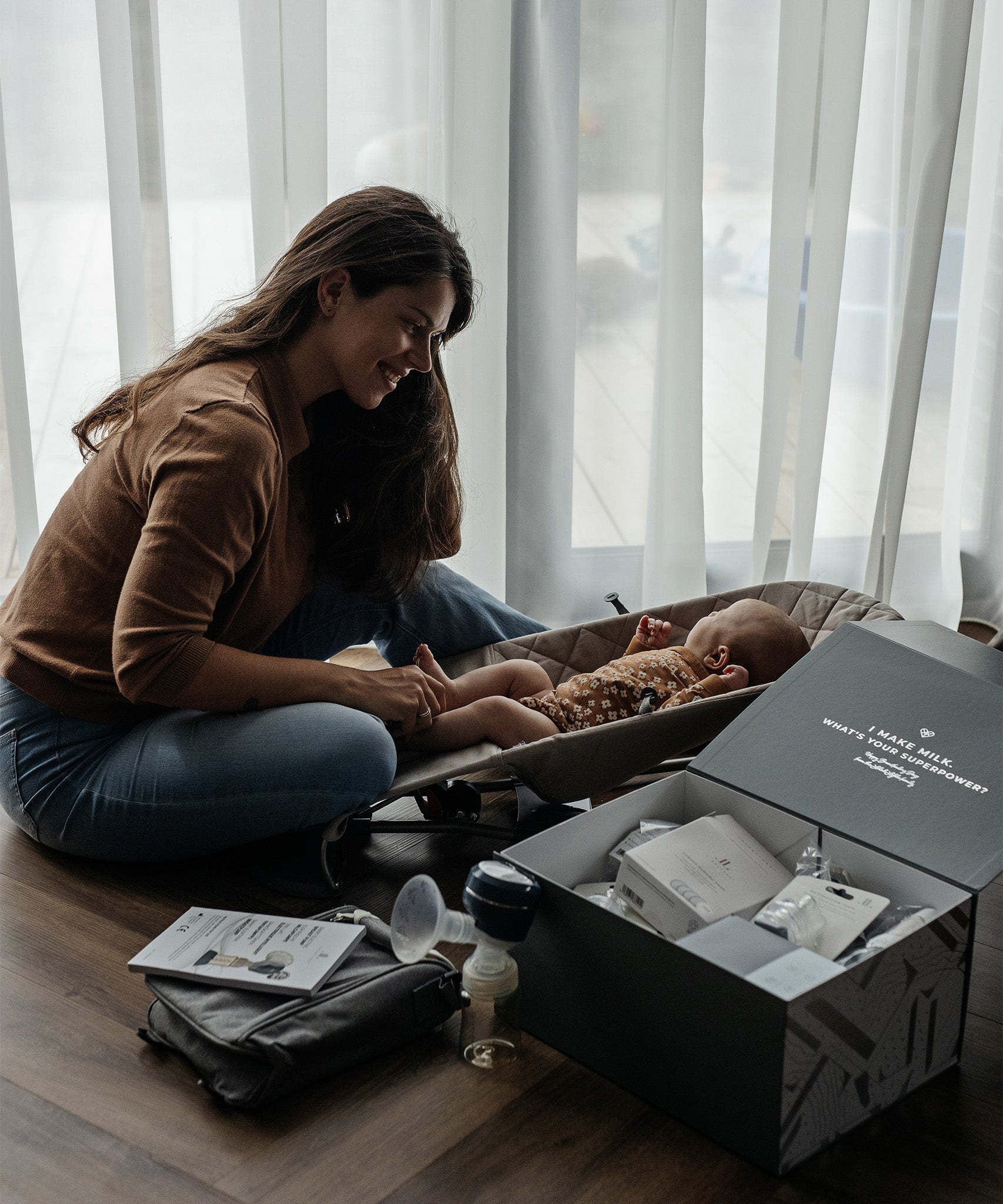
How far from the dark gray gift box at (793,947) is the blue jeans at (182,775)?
1.20ft

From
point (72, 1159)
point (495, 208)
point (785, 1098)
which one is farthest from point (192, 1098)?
point (495, 208)

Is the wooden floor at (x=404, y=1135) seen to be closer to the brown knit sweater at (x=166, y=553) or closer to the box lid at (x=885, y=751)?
the box lid at (x=885, y=751)

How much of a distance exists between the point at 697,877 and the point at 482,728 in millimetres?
596

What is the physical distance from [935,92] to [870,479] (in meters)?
0.96

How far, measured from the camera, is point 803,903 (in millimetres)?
1232

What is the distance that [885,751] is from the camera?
1.40 metres

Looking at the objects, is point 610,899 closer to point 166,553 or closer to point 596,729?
point 596,729

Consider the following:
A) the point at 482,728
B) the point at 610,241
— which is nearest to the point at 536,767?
the point at 482,728

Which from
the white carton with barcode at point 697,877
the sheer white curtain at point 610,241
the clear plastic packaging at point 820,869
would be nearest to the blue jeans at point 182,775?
the white carton with barcode at point 697,877

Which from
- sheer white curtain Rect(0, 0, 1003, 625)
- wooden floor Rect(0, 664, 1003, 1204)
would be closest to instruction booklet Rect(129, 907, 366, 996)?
wooden floor Rect(0, 664, 1003, 1204)

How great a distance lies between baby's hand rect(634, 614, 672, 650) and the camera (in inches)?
81.2

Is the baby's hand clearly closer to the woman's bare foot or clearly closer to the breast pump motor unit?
the woman's bare foot

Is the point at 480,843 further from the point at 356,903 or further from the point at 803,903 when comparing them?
the point at 803,903

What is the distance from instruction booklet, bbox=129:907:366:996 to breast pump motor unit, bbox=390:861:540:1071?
0.11 metres
